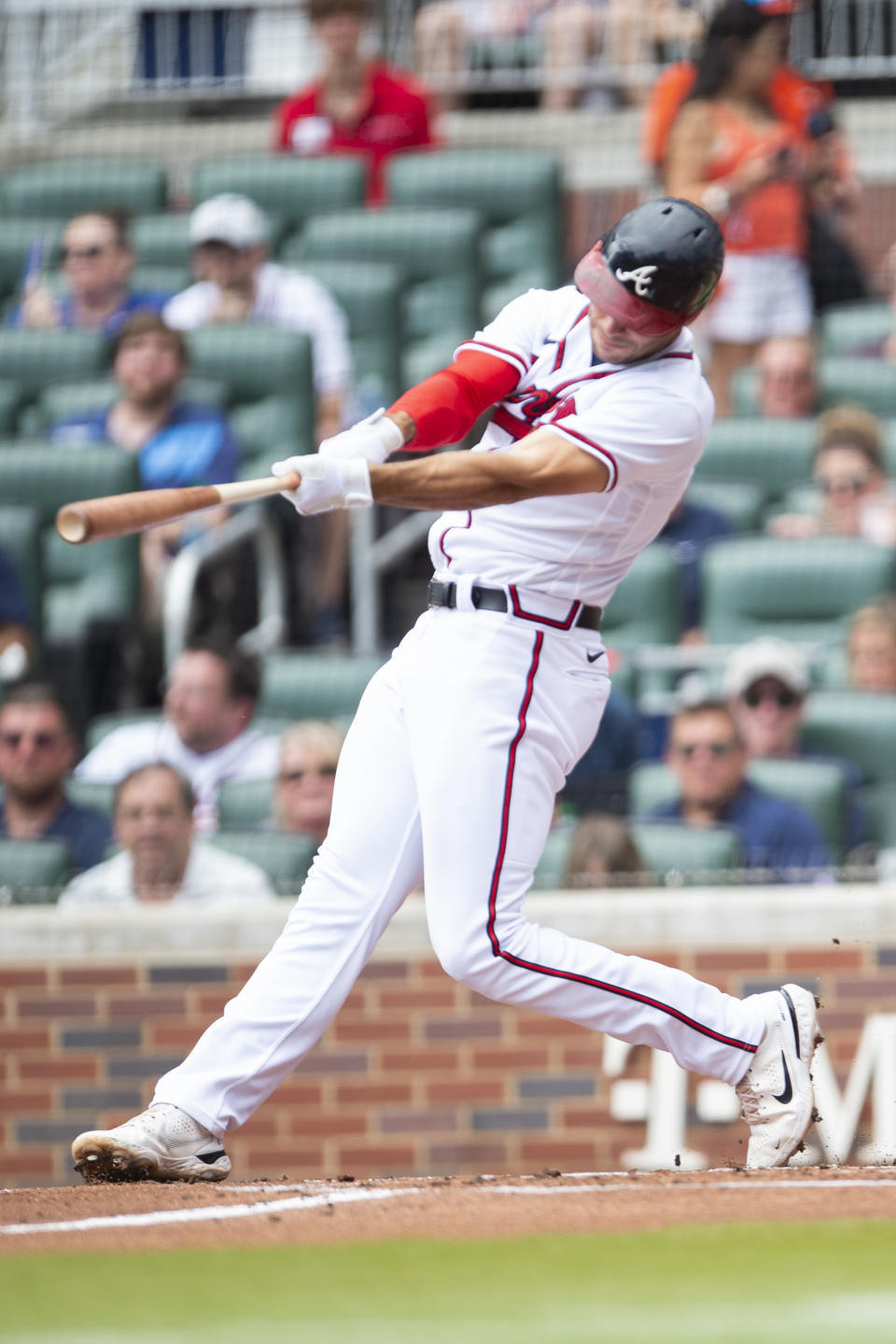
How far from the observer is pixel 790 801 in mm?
4781

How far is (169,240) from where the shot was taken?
23.7ft

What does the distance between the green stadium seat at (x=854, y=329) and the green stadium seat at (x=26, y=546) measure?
9.29 feet

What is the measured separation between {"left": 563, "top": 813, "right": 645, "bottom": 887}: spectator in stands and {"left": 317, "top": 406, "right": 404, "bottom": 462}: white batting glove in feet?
6.36

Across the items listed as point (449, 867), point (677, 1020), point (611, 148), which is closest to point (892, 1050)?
point (677, 1020)

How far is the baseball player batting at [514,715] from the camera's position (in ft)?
10.1

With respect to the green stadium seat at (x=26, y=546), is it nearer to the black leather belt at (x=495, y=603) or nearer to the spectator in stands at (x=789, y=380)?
the spectator in stands at (x=789, y=380)

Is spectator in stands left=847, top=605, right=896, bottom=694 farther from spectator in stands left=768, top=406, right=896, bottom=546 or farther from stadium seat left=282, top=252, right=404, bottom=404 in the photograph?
stadium seat left=282, top=252, right=404, bottom=404

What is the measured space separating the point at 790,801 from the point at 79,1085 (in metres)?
1.89

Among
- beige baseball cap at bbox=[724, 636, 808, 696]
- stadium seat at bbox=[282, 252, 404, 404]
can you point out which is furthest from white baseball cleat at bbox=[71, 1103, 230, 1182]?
stadium seat at bbox=[282, 252, 404, 404]

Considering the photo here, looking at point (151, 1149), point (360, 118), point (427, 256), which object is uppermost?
point (360, 118)

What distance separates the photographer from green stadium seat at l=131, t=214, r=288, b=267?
283 inches

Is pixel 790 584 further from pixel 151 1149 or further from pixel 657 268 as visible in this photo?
pixel 151 1149

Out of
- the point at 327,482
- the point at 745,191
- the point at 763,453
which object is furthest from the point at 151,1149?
the point at 745,191

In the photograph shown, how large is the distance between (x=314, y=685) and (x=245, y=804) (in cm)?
44
